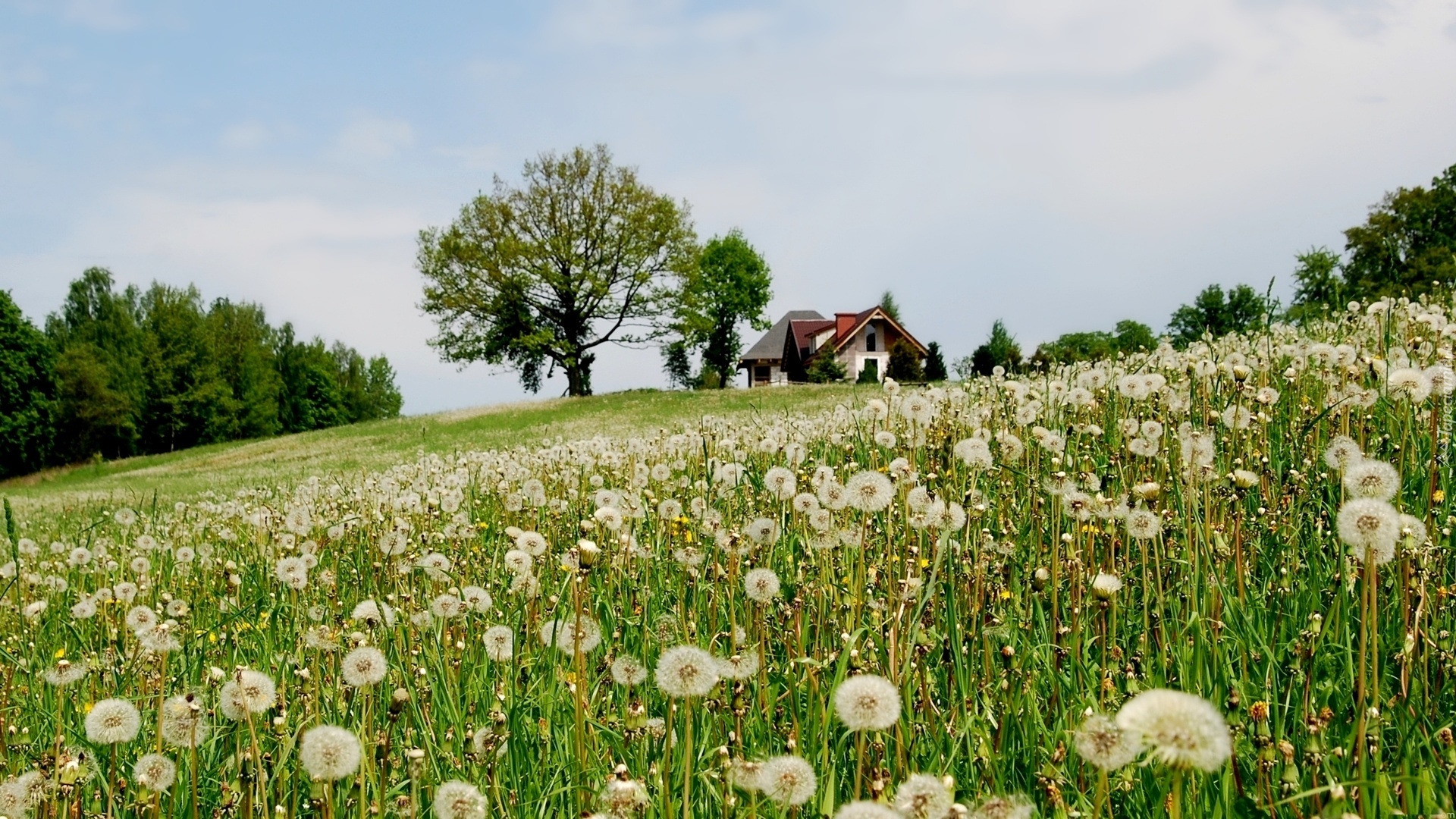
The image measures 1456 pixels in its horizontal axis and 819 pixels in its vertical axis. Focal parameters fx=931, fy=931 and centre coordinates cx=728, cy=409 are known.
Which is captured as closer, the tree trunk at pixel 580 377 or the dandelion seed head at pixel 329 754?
the dandelion seed head at pixel 329 754

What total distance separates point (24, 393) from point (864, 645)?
63.0 metres

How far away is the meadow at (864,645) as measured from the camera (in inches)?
67.2

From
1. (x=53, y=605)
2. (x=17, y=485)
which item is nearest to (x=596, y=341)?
(x=17, y=485)

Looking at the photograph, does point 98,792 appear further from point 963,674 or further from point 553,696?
point 963,674

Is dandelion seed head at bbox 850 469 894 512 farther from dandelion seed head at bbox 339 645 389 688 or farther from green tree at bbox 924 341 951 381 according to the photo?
green tree at bbox 924 341 951 381

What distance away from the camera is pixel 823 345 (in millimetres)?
70125

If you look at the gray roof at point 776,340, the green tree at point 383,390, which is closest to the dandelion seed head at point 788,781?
the gray roof at point 776,340

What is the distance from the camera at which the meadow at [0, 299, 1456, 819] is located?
1706mm

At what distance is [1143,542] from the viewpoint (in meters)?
2.90

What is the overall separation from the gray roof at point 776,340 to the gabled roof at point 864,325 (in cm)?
1799

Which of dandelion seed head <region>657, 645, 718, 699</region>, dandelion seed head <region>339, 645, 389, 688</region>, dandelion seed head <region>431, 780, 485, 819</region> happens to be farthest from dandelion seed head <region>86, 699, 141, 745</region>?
dandelion seed head <region>657, 645, 718, 699</region>

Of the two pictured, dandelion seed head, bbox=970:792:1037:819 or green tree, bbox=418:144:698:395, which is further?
green tree, bbox=418:144:698:395

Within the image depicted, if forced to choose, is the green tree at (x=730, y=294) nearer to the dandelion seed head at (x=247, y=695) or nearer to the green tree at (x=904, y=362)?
the green tree at (x=904, y=362)

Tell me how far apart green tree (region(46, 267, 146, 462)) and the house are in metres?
41.6
